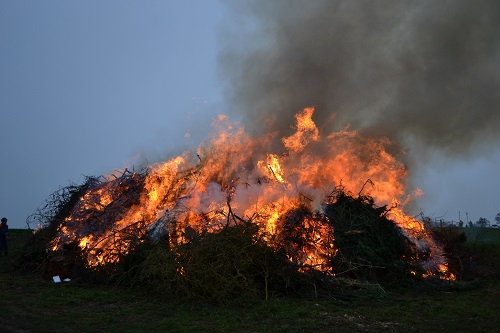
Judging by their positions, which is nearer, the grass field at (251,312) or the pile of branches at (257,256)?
the grass field at (251,312)

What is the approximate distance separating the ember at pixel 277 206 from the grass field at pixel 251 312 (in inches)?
47.5

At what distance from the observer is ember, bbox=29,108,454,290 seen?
1208 centimetres

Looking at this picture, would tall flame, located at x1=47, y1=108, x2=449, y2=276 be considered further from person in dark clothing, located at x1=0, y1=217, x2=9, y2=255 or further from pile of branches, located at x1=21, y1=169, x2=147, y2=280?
person in dark clothing, located at x1=0, y1=217, x2=9, y2=255

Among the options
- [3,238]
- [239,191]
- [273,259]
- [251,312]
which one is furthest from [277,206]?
[3,238]

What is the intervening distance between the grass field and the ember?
121 centimetres

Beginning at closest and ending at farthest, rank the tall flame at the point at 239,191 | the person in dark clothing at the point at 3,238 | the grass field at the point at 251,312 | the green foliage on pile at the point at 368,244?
the grass field at the point at 251,312 < the green foliage on pile at the point at 368,244 < the tall flame at the point at 239,191 < the person in dark clothing at the point at 3,238

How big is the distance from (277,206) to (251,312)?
4.80 m

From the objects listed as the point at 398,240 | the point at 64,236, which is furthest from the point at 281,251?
the point at 64,236

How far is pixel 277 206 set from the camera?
1328cm

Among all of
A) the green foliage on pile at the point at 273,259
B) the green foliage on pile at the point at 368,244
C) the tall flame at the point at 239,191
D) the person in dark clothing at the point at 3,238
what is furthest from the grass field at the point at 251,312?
the person in dark clothing at the point at 3,238

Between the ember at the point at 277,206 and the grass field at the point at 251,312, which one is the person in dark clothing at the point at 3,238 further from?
the grass field at the point at 251,312

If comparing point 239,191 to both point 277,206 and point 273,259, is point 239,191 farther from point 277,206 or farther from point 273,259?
point 273,259

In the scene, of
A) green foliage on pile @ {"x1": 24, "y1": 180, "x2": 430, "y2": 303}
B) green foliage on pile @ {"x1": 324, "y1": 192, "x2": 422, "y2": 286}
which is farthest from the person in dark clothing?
green foliage on pile @ {"x1": 324, "y1": 192, "x2": 422, "y2": 286}

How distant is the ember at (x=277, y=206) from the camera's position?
1208 centimetres
